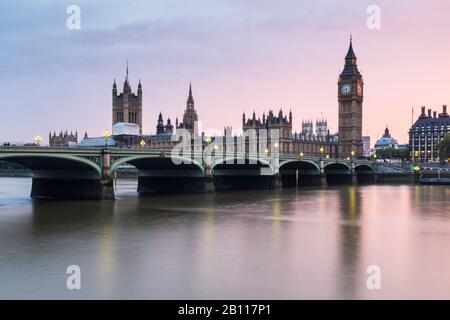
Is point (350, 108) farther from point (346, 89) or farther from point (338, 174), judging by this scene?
point (338, 174)

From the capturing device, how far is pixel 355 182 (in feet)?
327

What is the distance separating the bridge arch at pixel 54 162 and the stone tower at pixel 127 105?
5438 inches

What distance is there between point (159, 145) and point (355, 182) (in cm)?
8972

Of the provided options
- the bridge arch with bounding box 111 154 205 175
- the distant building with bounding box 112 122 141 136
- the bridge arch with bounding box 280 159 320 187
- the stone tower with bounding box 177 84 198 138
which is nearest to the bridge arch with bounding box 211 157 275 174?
the bridge arch with bounding box 111 154 205 175

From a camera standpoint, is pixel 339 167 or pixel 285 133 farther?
pixel 285 133

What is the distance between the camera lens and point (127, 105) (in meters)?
188

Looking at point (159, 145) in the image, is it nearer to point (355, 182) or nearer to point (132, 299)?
point (355, 182)

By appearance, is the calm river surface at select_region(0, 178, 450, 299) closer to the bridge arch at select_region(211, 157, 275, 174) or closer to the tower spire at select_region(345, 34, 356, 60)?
the bridge arch at select_region(211, 157, 275, 174)

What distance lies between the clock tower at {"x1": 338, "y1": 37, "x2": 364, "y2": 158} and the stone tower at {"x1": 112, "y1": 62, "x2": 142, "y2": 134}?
7434 cm

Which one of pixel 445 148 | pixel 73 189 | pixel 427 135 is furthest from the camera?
pixel 427 135

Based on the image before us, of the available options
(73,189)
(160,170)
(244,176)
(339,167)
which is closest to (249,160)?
(244,176)

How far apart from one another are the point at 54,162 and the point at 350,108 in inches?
5067

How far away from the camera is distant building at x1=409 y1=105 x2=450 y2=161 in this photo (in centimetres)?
18088
